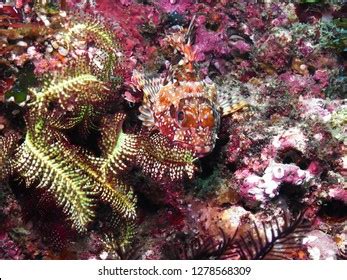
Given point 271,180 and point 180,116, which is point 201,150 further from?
point 271,180

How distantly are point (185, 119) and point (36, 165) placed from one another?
1595mm

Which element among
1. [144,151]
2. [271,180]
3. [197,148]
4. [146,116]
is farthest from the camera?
[146,116]

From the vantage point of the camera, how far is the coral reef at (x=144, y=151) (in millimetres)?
3822

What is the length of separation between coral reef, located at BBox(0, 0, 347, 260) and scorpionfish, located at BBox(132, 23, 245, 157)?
0.05 ft

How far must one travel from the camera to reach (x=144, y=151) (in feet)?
13.4

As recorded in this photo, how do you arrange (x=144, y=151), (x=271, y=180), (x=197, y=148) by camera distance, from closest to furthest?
(x=144, y=151) < (x=197, y=148) < (x=271, y=180)

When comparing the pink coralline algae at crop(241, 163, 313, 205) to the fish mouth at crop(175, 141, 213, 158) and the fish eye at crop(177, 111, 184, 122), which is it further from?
the fish eye at crop(177, 111, 184, 122)

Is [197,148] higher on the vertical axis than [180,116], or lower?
lower

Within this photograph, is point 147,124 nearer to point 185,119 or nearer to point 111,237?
point 185,119

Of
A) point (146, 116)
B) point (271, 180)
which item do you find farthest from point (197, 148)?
point (271, 180)

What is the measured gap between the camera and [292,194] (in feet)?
15.7

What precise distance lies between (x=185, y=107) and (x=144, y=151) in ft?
2.37
